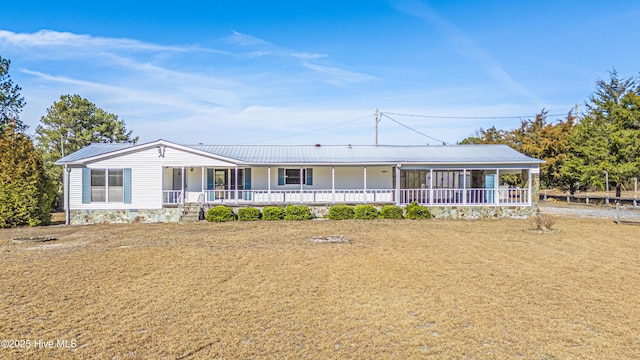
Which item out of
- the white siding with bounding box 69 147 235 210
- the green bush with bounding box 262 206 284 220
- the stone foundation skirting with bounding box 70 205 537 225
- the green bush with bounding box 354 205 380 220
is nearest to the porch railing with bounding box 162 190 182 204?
the white siding with bounding box 69 147 235 210

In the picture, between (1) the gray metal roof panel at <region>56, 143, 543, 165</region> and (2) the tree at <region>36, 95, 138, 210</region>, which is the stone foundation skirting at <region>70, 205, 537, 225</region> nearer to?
(1) the gray metal roof panel at <region>56, 143, 543, 165</region>

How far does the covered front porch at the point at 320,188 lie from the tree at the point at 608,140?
374 inches

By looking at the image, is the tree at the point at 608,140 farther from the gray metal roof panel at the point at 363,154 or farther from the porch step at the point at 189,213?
the porch step at the point at 189,213

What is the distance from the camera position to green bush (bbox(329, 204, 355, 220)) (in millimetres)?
19875

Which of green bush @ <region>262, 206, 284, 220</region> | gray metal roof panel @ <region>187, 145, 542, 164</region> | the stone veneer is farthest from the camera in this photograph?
gray metal roof panel @ <region>187, 145, 542, 164</region>

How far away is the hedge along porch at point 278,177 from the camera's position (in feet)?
65.0

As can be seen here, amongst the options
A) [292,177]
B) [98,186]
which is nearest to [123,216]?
[98,186]

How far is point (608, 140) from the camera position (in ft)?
95.2

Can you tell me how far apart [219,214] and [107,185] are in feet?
18.7

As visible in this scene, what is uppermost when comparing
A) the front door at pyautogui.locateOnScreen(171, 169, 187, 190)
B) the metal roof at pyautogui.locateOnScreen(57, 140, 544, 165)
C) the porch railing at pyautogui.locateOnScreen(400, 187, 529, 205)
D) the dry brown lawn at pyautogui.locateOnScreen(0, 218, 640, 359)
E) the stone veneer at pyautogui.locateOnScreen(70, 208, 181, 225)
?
the metal roof at pyautogui.locateOnScreen(57, 140, 544, 165)

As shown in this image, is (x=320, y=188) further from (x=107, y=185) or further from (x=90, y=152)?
(x=90, y=152)

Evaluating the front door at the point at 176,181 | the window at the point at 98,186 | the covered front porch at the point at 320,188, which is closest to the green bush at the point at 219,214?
the covered front porch at the point at 320,188

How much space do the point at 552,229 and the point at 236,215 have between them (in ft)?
44.6

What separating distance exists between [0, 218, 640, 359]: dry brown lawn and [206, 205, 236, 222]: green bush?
20.0 feet
